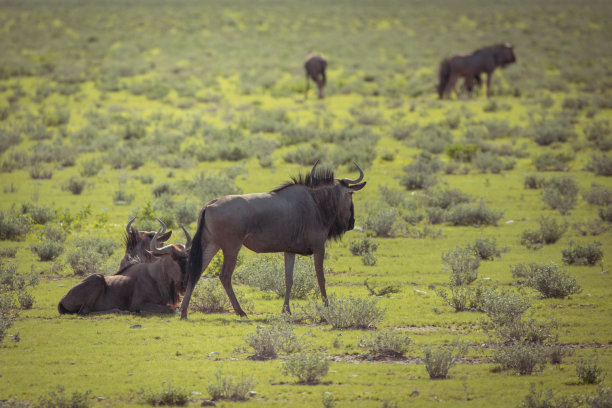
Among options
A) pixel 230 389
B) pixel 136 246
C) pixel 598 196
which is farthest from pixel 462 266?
pixel 598 196

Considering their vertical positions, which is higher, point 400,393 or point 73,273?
point 400,393

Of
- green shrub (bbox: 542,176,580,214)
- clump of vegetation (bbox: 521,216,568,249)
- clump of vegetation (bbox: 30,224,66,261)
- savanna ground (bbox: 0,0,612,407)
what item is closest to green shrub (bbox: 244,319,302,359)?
savanna ground (bbox: 0,0,612,407)

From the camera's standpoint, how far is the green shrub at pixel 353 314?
10.0m

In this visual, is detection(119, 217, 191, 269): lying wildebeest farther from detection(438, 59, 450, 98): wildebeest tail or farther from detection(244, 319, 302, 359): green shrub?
detection(438, 59, 450, 98): wildebeest tail

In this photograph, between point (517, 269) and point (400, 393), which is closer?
point (400, 393)

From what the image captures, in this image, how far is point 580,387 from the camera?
7.67 meters

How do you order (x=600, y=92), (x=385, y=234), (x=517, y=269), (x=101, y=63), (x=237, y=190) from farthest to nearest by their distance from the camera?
(x=101, y=63) → (x=600, y=92) → (x=237, y=190) → (x=385, y=234) → (x=517, y=269)

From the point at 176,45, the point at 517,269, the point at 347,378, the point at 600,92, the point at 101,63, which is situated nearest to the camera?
the point at 347,378

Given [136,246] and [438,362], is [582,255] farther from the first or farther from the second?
[136,246]

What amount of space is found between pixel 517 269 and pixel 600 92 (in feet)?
97.7

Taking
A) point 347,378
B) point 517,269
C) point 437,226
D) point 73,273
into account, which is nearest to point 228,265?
point 347,378

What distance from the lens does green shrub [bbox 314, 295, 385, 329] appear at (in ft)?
33.0

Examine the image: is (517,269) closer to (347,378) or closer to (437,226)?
(437,226)

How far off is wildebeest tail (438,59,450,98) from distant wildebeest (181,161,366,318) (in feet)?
90.1
